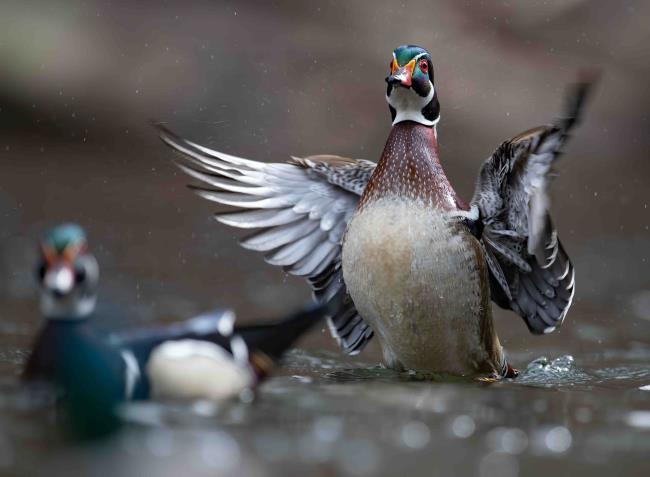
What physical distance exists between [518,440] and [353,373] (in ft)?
5.39

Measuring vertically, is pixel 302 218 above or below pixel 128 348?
above

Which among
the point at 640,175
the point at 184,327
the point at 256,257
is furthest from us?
the point at 640,175

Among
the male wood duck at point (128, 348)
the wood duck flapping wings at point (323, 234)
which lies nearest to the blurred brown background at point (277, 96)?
the wood duck flapping wings at point (323, 234)

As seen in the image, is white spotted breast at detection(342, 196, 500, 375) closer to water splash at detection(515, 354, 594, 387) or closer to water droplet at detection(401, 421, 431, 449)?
water splash at detection(515, 354, 594, 387)

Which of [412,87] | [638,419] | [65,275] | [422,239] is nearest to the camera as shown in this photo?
[65,275]

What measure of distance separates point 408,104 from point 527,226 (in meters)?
0.76

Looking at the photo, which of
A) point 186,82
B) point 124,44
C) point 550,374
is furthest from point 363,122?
point 550,374

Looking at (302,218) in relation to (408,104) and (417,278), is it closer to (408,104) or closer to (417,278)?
(408,104)

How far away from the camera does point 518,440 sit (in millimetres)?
3305

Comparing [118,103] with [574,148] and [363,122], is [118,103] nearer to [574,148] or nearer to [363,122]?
[363,122]

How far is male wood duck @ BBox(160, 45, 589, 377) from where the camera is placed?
447 centimetres

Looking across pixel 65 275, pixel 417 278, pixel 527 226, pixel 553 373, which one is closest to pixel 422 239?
pixel 417 278

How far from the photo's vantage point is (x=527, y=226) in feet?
15.0

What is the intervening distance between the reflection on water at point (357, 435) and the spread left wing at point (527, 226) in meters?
0.72
